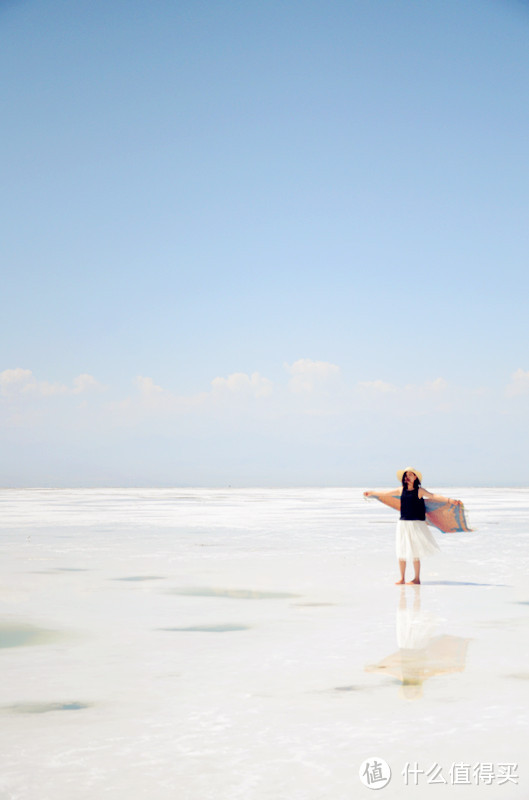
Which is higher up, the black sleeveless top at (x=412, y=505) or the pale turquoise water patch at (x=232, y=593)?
the black sleeveless top at (x=412, y=505)

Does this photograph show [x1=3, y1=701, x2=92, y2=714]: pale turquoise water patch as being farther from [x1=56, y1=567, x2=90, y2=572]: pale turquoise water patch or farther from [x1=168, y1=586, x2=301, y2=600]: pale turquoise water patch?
[x1=56, y1=567, x2=90, y2=572]: pale turquoise water patch

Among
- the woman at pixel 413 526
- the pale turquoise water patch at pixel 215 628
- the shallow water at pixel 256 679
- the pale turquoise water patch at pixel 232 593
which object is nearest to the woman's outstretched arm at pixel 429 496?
the woman at pixel 413 526

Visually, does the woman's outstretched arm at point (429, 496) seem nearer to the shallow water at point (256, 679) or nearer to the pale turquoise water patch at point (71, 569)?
the shallow water at point (256, 679)

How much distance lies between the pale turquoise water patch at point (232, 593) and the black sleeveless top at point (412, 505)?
2.60 meters

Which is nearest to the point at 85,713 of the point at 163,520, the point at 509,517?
the point at 163,520

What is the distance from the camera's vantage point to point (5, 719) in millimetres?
5375

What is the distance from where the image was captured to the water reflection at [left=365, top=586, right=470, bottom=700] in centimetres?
642

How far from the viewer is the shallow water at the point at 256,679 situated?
4.41 meters

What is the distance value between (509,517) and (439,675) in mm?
23260

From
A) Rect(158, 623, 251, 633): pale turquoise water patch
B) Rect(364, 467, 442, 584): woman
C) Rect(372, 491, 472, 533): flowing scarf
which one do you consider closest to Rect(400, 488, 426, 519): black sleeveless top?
Rect(364, 467, 442, 584): woman

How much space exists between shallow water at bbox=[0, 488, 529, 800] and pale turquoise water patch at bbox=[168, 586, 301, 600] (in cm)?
4

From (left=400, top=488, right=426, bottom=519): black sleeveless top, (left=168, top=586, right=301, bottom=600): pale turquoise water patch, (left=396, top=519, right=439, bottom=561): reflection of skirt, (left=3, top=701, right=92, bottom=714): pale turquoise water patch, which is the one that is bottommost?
(left=3, top=701, right=92, bottom=714): pale turquoise water patch

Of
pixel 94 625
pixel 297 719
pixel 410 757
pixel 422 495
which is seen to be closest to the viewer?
pixel 410 757

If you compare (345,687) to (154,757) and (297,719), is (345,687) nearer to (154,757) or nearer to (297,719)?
(297,719)
